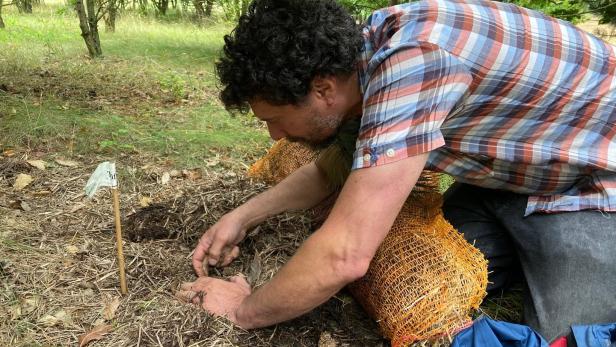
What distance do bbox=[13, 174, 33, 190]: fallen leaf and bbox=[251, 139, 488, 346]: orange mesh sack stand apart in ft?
6.42

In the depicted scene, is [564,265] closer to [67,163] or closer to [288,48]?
[288,48]

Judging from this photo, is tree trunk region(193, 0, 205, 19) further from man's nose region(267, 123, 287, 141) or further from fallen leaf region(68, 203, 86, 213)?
man's nose region(267, 123, 287, 141)

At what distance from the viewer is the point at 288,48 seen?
1.69 m

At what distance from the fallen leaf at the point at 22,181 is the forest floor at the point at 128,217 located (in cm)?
2

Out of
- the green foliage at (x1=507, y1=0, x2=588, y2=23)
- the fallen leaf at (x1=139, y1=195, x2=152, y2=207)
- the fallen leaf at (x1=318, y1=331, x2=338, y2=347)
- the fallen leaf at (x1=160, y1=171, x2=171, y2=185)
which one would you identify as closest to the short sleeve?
the fallen leaf at (x1=318, y1=331, x2=338, y2=347)

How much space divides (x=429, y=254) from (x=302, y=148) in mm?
1237

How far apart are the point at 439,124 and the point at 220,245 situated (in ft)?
3.68

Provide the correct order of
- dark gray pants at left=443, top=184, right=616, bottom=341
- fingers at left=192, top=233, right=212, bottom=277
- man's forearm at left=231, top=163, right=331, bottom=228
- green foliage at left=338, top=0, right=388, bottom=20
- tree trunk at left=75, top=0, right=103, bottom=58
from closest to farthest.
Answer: dark gray pants at left=443, top=184, right=616, bottom=341 → fingers at left=192, top=233, right=212, bottom=277 → man's forearm at left=231, top=163, right=331, bottom=228 → green foliage at left=338, top=0, right=388, bottom=20 → tree trunk at left=75, top=0, right=103, bottom=58

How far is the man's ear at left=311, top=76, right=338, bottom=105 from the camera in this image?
1761 millimetres

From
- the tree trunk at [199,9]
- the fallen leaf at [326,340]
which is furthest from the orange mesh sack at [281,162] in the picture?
the tree trunk at [199,9]

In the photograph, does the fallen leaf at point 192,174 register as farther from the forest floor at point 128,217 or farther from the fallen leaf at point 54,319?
the fallen leaf at point 54,319

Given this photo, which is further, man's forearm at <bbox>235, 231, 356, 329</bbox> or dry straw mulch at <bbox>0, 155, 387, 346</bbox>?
dry straw mulch at <bbox>0, 155, 387, 346</bbox>

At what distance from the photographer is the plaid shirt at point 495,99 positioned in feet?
5.13

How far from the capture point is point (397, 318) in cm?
189
